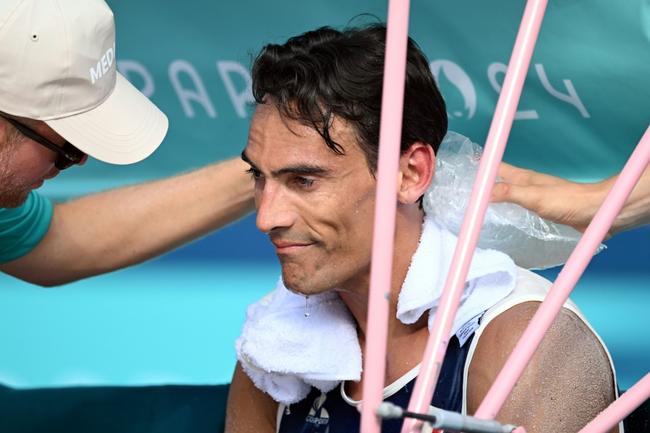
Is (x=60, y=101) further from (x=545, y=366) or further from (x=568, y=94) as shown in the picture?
(x=568, y=94)

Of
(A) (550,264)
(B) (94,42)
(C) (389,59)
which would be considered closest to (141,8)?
(B) (94,42)

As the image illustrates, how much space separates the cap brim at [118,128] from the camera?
170cm

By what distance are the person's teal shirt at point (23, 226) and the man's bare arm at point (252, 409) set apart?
0.48 meters

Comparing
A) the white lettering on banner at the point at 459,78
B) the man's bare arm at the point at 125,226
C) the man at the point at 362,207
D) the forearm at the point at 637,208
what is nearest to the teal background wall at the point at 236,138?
the white lettering on banner at the point at 459,78

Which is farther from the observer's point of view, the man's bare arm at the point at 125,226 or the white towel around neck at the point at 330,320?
the man's bare arm at the point at 125,226

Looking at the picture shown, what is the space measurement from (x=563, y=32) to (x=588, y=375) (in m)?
0.86

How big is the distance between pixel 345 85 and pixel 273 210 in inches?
8.1

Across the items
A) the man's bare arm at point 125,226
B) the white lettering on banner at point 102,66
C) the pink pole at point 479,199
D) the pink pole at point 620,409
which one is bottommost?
the man's bare arm at point 125,226

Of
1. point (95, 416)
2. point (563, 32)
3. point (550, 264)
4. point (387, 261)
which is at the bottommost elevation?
point (95, 416)

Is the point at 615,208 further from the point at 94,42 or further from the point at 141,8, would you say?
the point at 141,8

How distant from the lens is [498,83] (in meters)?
2.36

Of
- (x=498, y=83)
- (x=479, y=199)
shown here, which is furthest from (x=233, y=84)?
(x=479, y=199)

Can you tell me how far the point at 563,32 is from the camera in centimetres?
229

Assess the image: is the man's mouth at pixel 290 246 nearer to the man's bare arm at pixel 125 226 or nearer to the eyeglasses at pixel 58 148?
the eyeglasses at pixel 58 148
